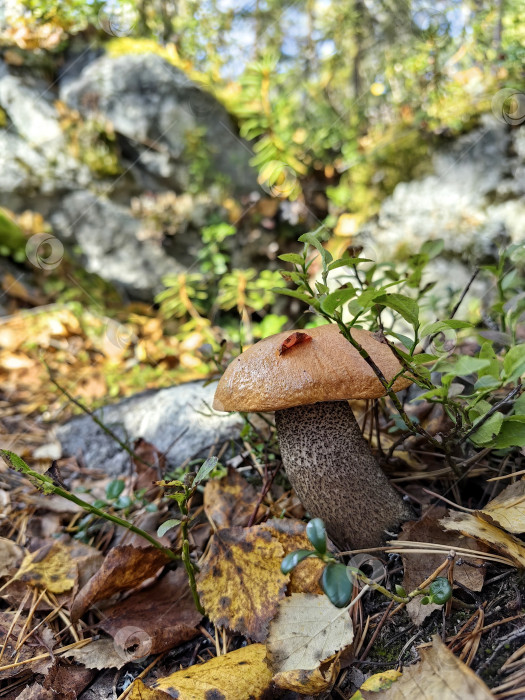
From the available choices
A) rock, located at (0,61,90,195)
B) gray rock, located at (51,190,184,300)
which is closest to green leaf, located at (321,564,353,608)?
gray rock, located at (51,190,184,300)

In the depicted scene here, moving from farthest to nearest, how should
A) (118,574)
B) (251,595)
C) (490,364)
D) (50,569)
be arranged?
(50,569) → (118,574) → (251,595) → (490,364)

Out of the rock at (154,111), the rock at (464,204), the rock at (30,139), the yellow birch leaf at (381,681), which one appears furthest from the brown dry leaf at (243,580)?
the rock at (30,139)

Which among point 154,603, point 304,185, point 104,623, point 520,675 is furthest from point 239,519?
point 304,185

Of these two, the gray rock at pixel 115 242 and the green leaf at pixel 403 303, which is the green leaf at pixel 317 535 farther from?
the gray rock at pixel 115 242

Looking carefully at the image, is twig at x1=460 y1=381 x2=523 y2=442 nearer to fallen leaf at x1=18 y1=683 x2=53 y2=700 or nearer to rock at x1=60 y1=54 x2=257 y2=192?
fallen leaf at x1=18 y1=683 x2=53 y2=700

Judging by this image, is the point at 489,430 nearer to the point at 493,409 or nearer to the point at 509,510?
the point at 493,409

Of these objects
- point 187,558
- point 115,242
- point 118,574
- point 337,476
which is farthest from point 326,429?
point 115,242
